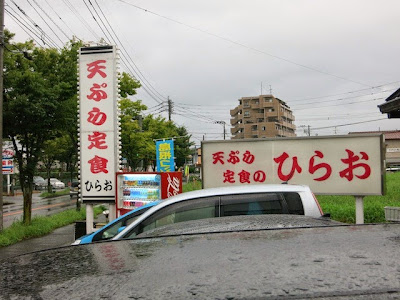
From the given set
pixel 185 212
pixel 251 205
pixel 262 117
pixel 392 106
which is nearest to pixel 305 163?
pixel 392 106

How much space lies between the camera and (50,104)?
11.2 meters

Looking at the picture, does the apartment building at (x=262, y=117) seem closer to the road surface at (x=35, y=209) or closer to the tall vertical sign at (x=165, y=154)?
the tall vertical sign at (x=165, y=154)

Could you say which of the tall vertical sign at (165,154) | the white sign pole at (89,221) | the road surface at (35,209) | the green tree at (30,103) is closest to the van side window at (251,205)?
the white sign pole at (89,221)

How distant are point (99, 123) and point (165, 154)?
15.5 meters

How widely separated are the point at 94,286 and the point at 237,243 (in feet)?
2.12

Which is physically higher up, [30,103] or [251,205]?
[30,103]

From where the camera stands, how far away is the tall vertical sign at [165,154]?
2458 cm

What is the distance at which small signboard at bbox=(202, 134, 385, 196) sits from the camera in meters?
7.41

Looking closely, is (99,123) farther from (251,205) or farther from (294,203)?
(294,203)

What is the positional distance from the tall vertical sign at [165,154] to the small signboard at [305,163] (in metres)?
16.2

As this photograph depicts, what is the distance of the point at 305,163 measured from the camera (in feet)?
25.4

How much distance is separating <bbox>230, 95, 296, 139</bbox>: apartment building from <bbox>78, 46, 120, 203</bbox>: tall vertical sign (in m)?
75.7

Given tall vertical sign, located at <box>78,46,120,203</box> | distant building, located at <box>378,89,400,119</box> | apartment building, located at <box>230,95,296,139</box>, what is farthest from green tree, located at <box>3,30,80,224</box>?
apartment building, located at <box>230,95,296,139</box>

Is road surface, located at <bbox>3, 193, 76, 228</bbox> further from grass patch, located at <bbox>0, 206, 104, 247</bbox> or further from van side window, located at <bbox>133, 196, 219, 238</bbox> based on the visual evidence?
van side window, located at <bbox>133, 196, 219, 238</bbox>
